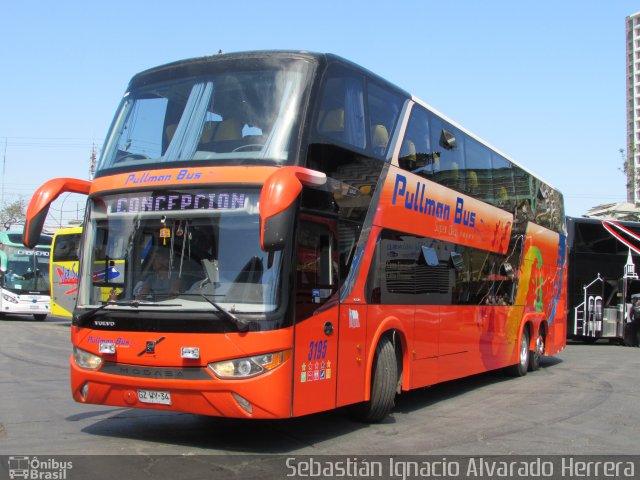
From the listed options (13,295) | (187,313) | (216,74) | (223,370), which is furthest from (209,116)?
(13,295)

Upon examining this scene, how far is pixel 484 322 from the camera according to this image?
12.8 m

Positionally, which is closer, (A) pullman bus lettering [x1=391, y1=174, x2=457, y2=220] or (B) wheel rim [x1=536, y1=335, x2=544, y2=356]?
(A) pullman bus lettering [x1=391, y1=174, x2=457, y2=220]

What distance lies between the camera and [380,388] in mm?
8797

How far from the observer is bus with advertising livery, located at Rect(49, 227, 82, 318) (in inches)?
1062

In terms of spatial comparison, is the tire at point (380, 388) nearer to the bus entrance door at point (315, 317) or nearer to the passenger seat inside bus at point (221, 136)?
the bus entrance door at point (315, 317)

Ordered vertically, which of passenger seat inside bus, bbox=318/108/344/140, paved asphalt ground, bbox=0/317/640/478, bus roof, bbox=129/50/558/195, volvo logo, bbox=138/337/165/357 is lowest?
paved asphalt ground, bbox=0/317/640/478

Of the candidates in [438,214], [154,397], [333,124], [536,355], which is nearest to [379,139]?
[333,124]

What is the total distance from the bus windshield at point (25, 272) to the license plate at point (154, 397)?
82.8 feet

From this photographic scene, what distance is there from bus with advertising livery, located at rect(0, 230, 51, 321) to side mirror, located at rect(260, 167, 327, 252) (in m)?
26.3

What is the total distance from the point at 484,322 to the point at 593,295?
13395 millimetres

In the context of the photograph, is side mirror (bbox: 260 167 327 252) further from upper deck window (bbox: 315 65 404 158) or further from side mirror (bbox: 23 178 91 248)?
side mirror (bbox: 23 178 91 248)

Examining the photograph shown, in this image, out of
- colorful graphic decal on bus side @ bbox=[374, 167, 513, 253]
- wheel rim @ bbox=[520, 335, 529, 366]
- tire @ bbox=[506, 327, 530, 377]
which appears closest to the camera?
colorful graphic decal on bus side @ bbox=[374, 167, 513, 253]

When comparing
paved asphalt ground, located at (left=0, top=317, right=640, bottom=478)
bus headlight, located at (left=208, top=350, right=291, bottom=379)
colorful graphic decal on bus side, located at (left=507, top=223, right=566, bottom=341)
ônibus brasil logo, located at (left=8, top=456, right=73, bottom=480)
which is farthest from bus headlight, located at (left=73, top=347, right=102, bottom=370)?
colorful graphic decal on bus side, located at (left=507, top=223, right=566, bottom=341)

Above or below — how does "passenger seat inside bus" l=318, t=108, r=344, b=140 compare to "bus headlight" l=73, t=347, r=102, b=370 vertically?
above
